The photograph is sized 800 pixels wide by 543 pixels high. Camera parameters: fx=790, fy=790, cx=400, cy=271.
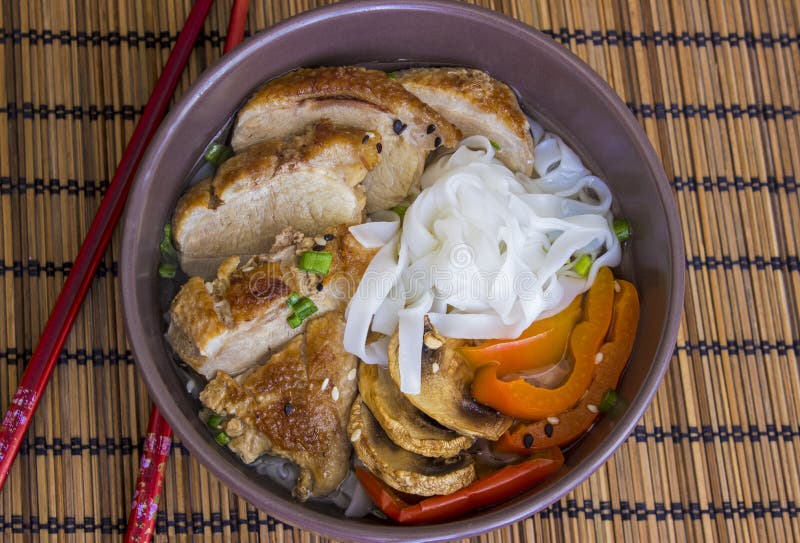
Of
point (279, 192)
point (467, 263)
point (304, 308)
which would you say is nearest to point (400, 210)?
point (467, 263)

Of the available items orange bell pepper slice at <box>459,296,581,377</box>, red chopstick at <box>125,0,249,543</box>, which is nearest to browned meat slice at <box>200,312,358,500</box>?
red chopstick at <box>125,0,249,543</box>

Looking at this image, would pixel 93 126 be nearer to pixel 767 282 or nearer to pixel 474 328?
pixel 474 328

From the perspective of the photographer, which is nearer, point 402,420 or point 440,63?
point 402,420

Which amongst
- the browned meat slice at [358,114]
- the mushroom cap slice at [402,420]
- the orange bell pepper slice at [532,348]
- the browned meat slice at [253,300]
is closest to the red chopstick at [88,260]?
the browned meat slice at [358,114]

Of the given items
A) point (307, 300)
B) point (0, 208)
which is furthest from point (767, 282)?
point (0, 208)

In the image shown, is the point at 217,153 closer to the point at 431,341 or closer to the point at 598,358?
the point at 431,341

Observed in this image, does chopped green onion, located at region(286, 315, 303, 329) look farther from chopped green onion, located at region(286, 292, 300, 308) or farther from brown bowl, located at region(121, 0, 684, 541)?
brown bowl, located at region(121, 0, 684, 541)
